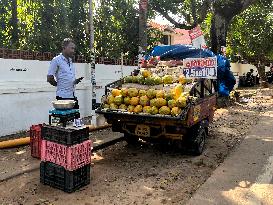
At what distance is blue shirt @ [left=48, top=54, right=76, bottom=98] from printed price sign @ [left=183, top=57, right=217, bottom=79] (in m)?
2.42

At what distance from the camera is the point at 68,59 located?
643cm

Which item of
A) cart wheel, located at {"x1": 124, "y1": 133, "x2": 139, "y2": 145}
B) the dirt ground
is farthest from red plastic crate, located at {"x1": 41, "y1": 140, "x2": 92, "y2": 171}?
cart wheel, located at {"x1": 124, "y1": 133, "x2": 139, "y2": 145}

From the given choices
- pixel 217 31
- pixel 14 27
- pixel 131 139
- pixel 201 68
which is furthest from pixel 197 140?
pixel 217 31

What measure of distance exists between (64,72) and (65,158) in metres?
2.15

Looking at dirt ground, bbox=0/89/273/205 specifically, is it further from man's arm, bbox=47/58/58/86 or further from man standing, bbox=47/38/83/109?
man's arm, bbox=47/58/58/86

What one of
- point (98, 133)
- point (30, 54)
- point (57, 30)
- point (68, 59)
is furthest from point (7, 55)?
point (57, 30)

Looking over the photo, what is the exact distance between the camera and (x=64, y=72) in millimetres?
6316

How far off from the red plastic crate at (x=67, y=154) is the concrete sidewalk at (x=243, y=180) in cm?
164

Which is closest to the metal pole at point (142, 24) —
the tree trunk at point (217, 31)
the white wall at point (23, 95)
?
the white wall at point (23, 95)

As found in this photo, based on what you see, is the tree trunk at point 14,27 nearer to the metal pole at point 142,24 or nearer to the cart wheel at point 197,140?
the metal pole at point 142,24

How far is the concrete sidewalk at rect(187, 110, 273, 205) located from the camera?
14.7 ft

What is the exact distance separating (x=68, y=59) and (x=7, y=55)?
192 centimetres

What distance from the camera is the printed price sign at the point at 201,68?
682 cm

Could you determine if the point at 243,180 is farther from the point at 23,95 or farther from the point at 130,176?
the point at 23,95
